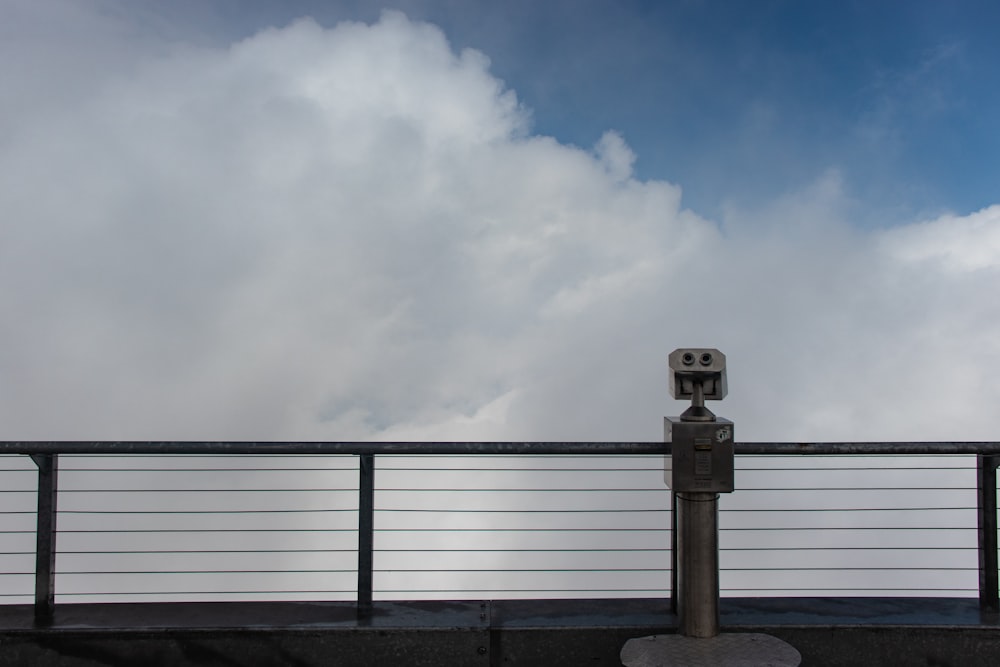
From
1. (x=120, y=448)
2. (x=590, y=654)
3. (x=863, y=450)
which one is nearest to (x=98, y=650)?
(x=120, y=448)

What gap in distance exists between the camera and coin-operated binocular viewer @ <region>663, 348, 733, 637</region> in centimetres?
327

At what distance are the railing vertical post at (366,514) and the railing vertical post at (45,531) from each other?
1.69 m

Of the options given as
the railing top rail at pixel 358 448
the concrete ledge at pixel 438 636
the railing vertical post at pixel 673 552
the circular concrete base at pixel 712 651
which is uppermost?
the railing top rail at pixel 358 448

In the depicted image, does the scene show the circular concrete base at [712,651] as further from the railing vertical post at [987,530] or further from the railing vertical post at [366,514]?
the railing vertical post at [987,530]

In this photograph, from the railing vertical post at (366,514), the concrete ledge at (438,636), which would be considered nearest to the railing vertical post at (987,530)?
the concrete ledge at (438,636)

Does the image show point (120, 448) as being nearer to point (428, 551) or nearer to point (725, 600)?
point (428, 551)

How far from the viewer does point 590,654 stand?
137 inches

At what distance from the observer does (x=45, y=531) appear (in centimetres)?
370

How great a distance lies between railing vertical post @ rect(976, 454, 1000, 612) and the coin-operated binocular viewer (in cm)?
166

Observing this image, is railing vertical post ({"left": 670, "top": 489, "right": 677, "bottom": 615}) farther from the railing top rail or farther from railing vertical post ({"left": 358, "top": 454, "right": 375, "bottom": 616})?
railing vertical post ({"left": 358, "top": 454, "right": 375, "bottom": 616})

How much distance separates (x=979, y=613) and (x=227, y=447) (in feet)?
13.8

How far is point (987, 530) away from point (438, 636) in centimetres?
313

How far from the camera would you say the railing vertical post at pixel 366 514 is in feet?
11.9

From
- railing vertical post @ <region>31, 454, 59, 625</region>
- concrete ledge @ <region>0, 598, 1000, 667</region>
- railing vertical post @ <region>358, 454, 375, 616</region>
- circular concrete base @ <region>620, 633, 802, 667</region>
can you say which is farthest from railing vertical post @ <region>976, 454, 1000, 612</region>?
railing vertical post @ <region>31, 454, 59, 625</region>
